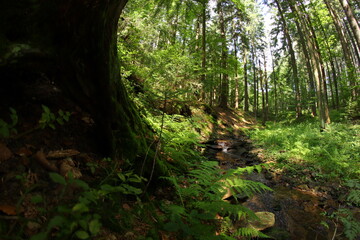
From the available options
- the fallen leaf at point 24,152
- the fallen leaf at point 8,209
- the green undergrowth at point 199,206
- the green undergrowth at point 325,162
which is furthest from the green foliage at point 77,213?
the green undergrowth at point 325,162

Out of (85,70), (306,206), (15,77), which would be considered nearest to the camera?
(15,77)

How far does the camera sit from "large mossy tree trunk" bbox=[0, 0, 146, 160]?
5.85ft

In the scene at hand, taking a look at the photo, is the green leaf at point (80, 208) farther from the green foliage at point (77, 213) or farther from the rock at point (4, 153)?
the rock at point (4, 153)

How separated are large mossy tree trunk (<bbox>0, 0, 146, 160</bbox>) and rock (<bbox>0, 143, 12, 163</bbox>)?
0.62 m

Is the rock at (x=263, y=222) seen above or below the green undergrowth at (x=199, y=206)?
below

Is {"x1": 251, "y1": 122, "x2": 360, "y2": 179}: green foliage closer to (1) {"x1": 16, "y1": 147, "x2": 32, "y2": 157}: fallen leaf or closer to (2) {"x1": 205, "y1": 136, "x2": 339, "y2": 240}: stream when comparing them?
(2) {"x1": 205, "y1": 136, "x2": 339, "y2": 240}: stream

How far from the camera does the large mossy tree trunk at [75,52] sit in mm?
1783

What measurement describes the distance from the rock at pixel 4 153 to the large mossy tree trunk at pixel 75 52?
616 mm

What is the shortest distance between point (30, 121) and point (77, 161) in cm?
57

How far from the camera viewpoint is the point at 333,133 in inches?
389

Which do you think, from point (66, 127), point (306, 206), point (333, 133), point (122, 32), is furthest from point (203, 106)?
point (66, 127)

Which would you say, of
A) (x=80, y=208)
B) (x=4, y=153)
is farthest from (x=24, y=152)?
(x=80, y=208)

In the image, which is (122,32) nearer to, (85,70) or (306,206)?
(85,70)

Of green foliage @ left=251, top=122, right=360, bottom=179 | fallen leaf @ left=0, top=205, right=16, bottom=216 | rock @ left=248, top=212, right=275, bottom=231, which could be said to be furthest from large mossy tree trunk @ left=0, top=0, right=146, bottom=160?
green foliage @ left=251, top=122, right=360, bottom=179
